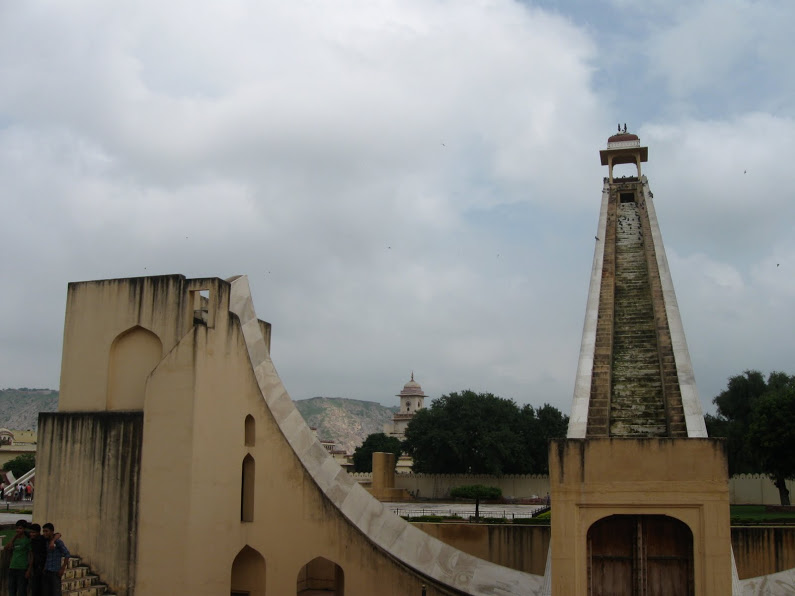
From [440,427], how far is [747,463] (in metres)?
12.1

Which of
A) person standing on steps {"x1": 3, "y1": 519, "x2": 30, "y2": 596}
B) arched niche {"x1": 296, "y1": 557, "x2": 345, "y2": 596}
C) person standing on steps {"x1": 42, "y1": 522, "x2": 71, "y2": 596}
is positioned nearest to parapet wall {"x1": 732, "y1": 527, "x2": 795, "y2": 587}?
arched niche {"x1": 296, "y1": 557, "x2": 345, "y2": 596}

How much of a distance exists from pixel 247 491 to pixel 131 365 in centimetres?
223

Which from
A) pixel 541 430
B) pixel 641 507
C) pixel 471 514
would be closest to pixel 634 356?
pixel 641 507

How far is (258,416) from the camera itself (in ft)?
33.8

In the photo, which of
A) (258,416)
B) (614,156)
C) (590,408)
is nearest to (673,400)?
(590,408)

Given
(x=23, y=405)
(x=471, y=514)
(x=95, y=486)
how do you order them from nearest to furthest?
(x=95, y=486) → (x=471, y=514) → (x=23, y=405)

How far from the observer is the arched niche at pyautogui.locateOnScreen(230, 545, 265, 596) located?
393 inches

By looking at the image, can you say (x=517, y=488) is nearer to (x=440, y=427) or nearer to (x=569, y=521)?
(x=440, y=427)

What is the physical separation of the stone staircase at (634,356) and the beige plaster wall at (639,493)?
1.58 metres

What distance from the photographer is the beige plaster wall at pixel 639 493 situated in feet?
25.4

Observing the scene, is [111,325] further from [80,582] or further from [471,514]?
[471,514]

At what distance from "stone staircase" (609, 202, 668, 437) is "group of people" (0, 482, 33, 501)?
18.7 meters

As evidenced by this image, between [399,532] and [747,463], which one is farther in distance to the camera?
[747,463]

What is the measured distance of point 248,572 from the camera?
10.1 meters
